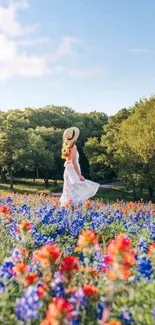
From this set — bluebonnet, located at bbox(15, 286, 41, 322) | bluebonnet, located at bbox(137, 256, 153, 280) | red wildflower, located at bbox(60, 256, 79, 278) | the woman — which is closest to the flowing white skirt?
the woman

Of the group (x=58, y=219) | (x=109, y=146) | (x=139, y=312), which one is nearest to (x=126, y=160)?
(x=109, y=146)

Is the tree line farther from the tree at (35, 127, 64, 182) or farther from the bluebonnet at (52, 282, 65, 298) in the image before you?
the bluebonnet at (52, 282, 65, 298)

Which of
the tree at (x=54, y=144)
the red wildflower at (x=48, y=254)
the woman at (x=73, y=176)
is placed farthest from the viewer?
the tree at (x=54, y=144)

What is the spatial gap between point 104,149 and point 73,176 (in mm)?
35282

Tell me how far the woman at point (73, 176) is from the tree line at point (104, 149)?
23.7 m

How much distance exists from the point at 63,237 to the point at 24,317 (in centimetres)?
497

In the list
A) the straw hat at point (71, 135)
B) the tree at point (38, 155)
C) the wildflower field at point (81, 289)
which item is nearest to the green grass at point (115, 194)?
the tree at point (38, 155)

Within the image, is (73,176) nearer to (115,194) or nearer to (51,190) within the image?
(51,190)

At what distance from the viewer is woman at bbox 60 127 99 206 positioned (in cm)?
1302

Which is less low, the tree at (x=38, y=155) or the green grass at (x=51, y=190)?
the tree at (x=38, y=155)

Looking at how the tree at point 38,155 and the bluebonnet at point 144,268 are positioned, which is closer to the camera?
the bluebonnet at point 144,268

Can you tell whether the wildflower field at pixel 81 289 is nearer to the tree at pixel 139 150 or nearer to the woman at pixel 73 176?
the woman at pixel 73 176

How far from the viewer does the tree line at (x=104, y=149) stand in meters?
38.1

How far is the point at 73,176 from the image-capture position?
13.2 m
